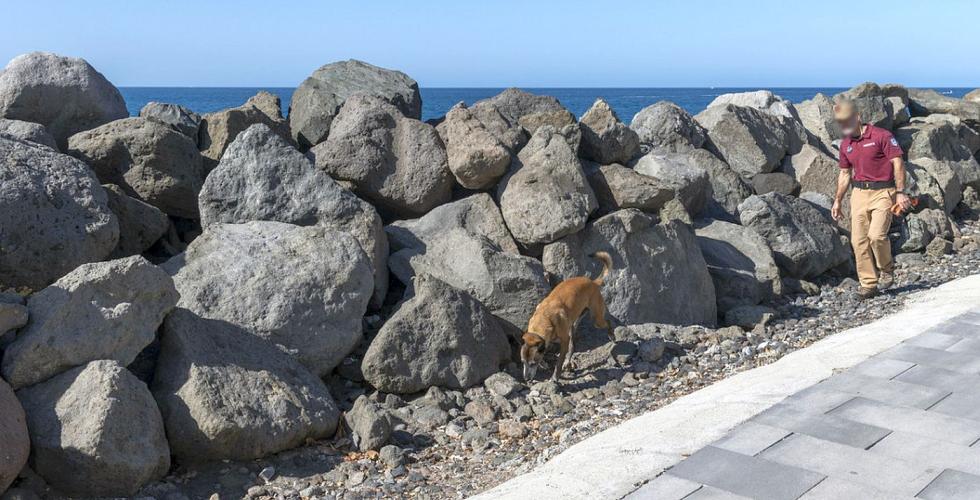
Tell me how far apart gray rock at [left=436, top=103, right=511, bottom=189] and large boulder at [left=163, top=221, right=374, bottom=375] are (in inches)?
79.1

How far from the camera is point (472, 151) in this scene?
33.0 ft

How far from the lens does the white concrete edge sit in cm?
504

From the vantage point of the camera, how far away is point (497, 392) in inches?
332

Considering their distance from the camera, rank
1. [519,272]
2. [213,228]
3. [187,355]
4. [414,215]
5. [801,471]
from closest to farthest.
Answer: [801,471]
[187,355]
[213,228]
[519,272]
[414,215]

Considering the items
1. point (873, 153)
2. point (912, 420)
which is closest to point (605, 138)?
point (873, 153)

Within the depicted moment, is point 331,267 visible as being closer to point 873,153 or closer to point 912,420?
point 912,420

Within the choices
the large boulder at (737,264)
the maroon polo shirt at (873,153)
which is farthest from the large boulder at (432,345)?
the maroon polo shirt at (873,153)

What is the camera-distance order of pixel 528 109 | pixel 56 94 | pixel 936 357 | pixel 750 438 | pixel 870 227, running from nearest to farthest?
pixel 750 438, pixel 936 357, pixel 56 94, pixel 870 227, pixel 528 109

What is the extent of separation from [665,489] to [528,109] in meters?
8.30

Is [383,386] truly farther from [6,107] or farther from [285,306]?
[6,107]

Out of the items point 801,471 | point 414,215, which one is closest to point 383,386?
point 414,215

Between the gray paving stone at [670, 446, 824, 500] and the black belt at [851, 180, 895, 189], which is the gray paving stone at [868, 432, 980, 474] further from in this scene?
the black belt at [851, 180, 895, 189]

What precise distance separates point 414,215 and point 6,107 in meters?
4.48

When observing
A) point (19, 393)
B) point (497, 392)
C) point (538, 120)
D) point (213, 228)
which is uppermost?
point (538, 120)
